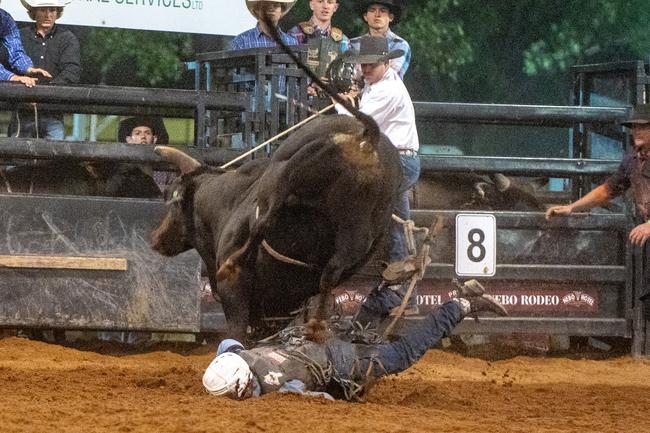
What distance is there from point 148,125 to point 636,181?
4.17 m

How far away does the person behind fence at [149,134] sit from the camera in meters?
9.97

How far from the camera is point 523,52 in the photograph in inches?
693

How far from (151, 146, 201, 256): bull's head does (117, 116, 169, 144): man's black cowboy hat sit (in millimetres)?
2596

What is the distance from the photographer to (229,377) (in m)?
5.82

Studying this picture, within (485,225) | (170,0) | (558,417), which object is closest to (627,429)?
(558,417)

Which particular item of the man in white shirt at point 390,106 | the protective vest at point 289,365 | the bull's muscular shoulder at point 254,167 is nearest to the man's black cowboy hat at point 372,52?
the man in white shirt at point 390,106

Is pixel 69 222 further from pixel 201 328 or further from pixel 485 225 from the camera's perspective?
pixel 485 225

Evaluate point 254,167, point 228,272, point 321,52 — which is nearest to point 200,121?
point 321,52

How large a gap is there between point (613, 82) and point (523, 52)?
26.2ft

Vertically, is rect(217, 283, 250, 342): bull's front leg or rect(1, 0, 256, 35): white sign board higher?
rect(1, 0, 256, 35): white sign board

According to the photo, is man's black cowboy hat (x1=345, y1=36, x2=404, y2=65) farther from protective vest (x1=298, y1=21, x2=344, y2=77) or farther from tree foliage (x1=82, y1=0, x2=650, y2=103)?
tree foliage (x1=82, y1=0, x2=650, y2=103)

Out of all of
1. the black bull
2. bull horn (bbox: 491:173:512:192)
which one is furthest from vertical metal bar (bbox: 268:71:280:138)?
bull horn (bbox: 491:173:512:192)

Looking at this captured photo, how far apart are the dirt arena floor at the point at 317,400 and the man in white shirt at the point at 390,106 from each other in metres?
1.12

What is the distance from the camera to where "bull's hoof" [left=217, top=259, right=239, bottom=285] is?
21.3 feet
